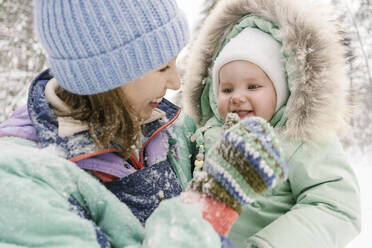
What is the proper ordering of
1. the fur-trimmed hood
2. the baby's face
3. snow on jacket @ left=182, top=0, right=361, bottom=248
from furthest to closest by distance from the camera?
the baby's face, the fur-trimmed hood, snow on jacket @ left=182, top=0, right=361, bottom=248

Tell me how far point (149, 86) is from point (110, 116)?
7.4 inches

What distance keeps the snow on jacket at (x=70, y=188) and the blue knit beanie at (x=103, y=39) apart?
18 cm

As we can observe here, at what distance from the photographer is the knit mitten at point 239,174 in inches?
38.7

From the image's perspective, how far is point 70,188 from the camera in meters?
1.06

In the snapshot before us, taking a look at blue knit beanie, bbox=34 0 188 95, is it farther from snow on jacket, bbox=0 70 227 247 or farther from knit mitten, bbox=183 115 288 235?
knit mitten, bbox=183 115 288 235

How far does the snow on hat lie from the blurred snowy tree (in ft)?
20.4

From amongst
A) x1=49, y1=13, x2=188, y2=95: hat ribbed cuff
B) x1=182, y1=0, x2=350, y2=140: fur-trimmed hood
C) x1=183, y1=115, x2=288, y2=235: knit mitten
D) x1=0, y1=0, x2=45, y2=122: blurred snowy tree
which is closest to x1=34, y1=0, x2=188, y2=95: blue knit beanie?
x1=49, y1=13, x2=188, y2=95: hat ribbed cuff

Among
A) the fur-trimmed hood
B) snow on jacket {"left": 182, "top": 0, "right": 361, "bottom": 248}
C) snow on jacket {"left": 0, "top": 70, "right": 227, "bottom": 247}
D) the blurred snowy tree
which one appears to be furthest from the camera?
the blurred snowy tree

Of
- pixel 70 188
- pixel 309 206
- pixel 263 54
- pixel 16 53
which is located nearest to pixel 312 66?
pixel 263 54

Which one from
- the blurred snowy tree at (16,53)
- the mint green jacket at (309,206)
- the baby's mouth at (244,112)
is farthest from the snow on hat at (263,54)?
the blurred snowy tree at (16,53)

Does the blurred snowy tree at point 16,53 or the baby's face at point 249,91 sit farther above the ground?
the baby's face at point 249,91

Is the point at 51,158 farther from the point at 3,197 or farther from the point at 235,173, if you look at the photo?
the point at 235,173

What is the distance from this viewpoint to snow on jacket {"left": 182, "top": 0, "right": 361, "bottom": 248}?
139 centimetres

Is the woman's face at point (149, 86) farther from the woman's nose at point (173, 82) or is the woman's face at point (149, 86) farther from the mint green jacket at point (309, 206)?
the mint green jacket at point (309, 206)
